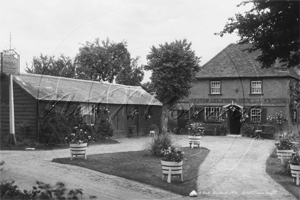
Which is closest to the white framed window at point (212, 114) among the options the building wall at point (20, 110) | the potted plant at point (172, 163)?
the building wall at point (20, 110)

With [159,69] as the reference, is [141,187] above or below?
below

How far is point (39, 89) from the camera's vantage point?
2189cm

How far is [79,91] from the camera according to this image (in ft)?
84.3

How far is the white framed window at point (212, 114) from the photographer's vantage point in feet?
110

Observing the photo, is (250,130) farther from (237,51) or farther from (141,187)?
(141,187)

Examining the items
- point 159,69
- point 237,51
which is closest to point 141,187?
point 159,69

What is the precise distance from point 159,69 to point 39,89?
33.1ft

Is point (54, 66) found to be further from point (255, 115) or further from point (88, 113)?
point (255, 115)

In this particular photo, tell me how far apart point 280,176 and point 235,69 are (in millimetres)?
18960

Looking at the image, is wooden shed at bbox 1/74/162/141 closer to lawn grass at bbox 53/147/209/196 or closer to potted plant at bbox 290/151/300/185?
lawn grass at bbox 53/147/209/196

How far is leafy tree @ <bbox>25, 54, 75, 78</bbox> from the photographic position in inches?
1617

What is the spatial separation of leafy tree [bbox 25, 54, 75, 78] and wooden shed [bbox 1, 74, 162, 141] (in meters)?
11.3

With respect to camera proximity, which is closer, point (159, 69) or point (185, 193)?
point (185, 193)

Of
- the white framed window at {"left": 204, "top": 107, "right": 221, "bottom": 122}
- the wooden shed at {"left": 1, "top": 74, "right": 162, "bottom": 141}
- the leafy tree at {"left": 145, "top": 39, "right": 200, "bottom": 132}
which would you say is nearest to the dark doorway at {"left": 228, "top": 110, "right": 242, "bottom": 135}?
the white framed window at {"left": 204, "top": 107, "right": 221, "bottom": 122}
